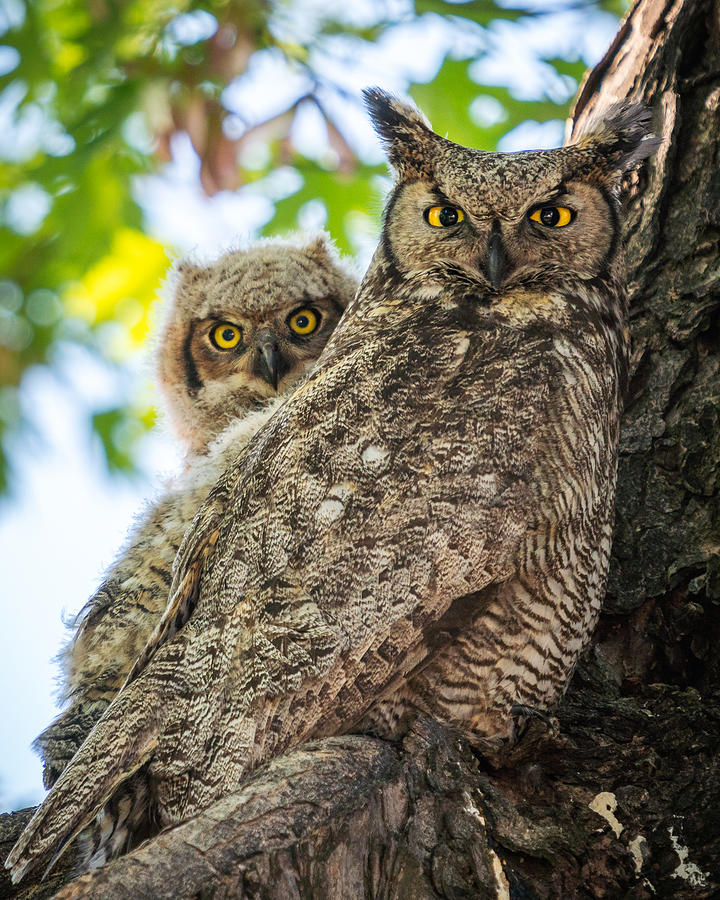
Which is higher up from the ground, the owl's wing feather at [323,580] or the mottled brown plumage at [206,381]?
the mottled brown plumage at [206,381]

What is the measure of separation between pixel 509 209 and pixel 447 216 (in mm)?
162

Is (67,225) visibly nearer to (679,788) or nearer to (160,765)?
(160,765)

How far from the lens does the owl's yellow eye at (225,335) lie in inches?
132

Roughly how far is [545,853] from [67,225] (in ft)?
10.1

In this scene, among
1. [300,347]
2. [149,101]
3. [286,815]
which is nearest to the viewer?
[286,815]

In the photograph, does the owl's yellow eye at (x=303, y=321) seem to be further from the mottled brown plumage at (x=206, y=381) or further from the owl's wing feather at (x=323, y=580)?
the owl's wing feather at (x=323, y=580)

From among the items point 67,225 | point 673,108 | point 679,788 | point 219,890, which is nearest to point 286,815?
point 219,890

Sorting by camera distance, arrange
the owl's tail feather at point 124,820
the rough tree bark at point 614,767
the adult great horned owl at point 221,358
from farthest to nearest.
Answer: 1. the adult great horned owl at point 221,358
2. the owl's tail feather at point 124,820
3. the rough tree bark at point 614,767

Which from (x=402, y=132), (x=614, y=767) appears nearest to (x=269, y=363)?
(x=402, y=132)

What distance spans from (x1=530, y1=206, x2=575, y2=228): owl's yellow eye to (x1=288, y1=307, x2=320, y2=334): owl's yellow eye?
4.18 feet

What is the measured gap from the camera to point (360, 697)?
1665mm

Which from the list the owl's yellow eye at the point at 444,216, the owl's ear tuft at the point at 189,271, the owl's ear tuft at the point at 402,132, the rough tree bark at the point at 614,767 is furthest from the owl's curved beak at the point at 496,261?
the owl's ear tuft at the point at 189,271

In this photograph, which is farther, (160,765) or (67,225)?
(67,225)

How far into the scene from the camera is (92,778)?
1634mm
